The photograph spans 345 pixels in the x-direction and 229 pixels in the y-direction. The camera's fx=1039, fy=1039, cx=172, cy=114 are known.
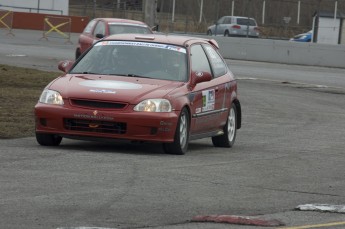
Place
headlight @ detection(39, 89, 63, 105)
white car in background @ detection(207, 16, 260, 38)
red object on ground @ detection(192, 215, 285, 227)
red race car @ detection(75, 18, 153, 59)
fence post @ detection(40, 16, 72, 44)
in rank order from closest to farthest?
1. red object on ground @ detection(192, 215, 285, 227)
2. headlight @ detection(39, 89, 63, 105)
3. red race car @ detection(75, 18, 153, 59)
4. fence post @ detection(40, 16, 72, 44)
5. white car in background @ detection(207, 16, 260, 38)

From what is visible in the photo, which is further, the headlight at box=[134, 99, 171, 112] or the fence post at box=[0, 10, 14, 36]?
the fence post at box=[0, 10, 14, 36]

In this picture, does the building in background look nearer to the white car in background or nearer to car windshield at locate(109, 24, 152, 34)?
the white car in background

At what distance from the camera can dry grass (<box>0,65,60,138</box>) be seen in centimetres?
1476

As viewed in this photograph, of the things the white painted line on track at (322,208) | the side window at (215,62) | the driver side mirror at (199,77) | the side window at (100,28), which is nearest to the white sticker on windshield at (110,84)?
the driver side mirror at (199,77)

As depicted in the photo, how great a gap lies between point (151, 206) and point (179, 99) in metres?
4.06

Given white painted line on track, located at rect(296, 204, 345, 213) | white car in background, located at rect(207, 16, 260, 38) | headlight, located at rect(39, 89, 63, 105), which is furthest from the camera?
white car in background, located at rect(207, 16, 260, 38)

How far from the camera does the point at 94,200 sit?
884 cm

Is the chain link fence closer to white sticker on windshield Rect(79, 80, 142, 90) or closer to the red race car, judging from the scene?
the red race car

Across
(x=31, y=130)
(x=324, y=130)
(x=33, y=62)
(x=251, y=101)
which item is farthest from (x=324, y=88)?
(x=31, y=130)

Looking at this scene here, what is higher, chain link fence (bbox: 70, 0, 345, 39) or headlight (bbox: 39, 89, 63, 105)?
headlight (bbox: 39, 89, 63, 105)

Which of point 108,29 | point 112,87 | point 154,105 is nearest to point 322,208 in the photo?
point 154,105

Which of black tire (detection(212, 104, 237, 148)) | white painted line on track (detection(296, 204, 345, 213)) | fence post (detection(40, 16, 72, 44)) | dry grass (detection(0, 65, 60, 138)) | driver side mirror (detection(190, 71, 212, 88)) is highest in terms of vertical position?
driver side mirror (detection(190, 71, 212, 88))

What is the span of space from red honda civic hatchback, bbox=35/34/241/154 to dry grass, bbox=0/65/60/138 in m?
1.42

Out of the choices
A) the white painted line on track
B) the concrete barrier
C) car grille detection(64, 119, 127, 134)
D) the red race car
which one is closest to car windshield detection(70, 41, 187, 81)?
car grille detection(64, 119, 127, 134)
